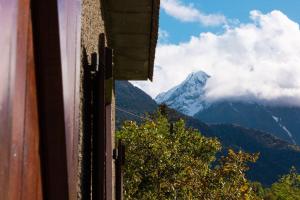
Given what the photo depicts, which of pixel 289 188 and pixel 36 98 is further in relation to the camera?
pixel 289 188

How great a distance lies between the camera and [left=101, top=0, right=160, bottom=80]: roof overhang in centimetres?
586

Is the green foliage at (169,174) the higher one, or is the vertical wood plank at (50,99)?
the vertical wood plank at (50,99)

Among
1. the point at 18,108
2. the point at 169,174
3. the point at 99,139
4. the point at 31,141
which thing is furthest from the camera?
the point at 169,174

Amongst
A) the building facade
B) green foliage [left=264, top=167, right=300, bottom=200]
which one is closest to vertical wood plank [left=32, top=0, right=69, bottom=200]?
the building facade

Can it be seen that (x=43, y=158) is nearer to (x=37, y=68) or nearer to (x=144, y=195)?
(x=37, y=68)

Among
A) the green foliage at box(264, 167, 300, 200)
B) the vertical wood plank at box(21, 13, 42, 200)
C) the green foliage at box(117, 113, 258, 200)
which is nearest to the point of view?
the vertical wood plank at box(21, 13, 42, 200)

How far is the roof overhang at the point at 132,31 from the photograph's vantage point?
5.86 m

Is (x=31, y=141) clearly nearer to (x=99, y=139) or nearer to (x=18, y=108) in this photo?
(x=18, y=108)

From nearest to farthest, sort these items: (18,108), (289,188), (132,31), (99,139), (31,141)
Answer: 1. (18,108)
2. (31,141)
3. (99,139)
4. (132,31)
5. (289,188)

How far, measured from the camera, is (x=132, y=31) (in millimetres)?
6641

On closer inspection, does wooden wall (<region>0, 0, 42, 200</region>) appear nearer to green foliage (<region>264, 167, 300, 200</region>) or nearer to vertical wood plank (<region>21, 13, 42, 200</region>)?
vertical wood plank (<region>21, 13, 42, 200</region>)

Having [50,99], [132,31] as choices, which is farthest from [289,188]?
[50,99]

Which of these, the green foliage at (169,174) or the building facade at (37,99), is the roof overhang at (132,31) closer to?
the building facade at (37,99)

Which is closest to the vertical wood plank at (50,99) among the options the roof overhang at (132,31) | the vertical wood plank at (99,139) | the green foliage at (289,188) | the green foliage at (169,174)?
the vertical wood plank at (99,139)
